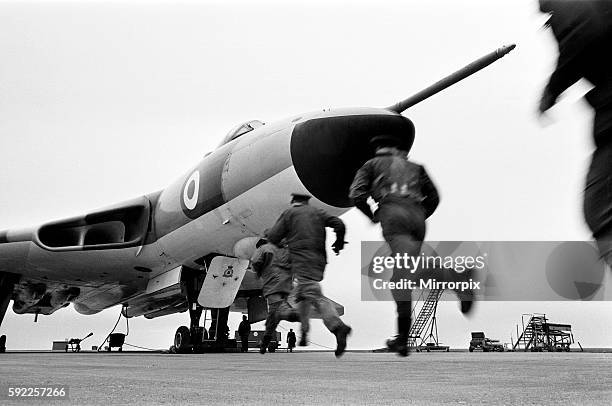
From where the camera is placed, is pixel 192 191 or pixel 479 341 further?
pixel 192 191

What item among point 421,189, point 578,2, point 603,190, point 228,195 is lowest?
point 603,190

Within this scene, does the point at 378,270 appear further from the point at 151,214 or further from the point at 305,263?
the point at 151,214

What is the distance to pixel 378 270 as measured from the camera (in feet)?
5.19

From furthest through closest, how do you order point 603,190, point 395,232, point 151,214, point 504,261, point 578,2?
point 151,214
point 504,261
point 395,232
point 578,2
point 603,190

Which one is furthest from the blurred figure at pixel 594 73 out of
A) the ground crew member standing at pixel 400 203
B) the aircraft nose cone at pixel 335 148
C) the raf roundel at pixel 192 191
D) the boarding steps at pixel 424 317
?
the raf roundel at pixel 192 191

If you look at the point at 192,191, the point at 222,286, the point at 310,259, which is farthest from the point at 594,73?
the point at 192,191

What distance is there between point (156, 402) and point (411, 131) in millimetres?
1308

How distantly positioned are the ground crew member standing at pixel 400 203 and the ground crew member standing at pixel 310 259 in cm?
11

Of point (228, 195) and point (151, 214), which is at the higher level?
point (151, 214)

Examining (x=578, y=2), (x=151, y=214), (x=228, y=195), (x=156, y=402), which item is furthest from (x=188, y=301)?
(x=578, y=2)

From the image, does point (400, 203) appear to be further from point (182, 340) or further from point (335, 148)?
point (182, 340)

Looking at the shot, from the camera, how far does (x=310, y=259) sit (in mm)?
1280

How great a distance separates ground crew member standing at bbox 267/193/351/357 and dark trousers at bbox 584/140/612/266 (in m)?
0.63

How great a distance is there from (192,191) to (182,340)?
2766mm
